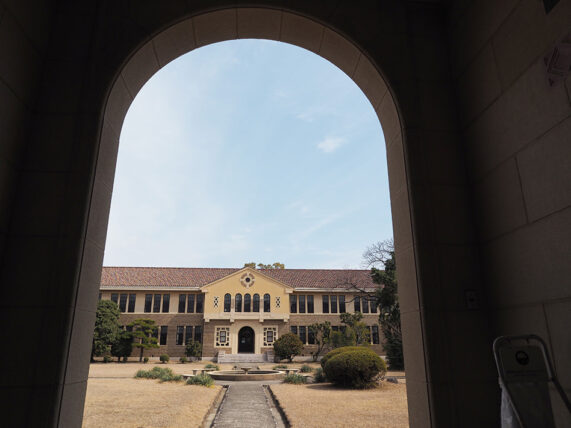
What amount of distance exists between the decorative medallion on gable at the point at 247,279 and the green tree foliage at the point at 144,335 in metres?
8.00

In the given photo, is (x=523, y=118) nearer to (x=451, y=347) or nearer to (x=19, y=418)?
(x=451, y=347)

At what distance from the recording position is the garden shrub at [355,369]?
11400 millimetres

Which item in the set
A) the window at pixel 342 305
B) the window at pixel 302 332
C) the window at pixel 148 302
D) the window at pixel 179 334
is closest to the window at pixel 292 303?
the window at pixel 302 332

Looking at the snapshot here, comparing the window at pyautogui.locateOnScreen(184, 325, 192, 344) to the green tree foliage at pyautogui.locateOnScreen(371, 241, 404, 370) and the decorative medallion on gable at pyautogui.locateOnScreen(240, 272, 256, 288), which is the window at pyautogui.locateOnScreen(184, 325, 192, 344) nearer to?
the decorative medallion on gable at pyautogui.locateOnScreen(240, 272, 256, 288)

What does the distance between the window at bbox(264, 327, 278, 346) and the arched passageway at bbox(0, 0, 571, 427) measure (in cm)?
3058

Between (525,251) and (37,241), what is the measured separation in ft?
12.4

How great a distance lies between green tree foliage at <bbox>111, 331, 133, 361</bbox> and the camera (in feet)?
91.3

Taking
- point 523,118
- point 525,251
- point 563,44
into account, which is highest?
point 563,44

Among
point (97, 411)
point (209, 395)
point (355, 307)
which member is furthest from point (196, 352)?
point (97, 411)

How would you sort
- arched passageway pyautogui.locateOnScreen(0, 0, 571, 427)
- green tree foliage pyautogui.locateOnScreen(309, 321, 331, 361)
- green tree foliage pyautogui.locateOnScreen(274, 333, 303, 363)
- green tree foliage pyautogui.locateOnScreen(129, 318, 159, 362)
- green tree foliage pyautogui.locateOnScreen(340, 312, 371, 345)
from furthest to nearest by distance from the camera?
green tree foliage pyautogui.locateOnScreen(309, 321, 331, 361)
green tree foliage pyautogui.locateOnScreen(274, 333, 303, 363)
green tree foliage pyautogui.locateOnScreen(129, 318, 159, 362)
green tree foliage pyautogui.locateOnScreen(340, 312, 371, 345)
arched passageway pyautogui.locateOnScreen(0, 0, 571, 427)

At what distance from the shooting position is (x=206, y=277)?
34.7 m

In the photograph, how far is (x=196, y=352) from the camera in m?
30.4

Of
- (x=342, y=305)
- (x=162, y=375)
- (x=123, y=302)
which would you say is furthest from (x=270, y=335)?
(x=162, y=375)

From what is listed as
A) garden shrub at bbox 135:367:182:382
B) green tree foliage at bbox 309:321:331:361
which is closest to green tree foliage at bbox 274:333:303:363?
green tree foliage at bbox 309:321:331:361
